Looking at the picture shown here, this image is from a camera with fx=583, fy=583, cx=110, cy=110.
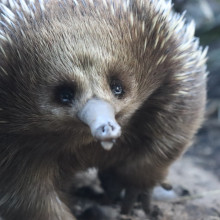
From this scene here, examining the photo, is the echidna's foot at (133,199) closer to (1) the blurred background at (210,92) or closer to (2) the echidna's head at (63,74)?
(2) the echidna's head at (63,74)

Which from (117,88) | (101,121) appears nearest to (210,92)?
(117,88)

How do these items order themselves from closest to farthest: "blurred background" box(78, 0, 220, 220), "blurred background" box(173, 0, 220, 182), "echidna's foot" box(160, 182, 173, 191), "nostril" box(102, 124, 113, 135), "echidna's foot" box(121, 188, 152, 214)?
"nostril" box(102, 124, 113, 135) < "echidna's foot" box(121, 188, 152, 214) < "blurred background" box(78, 0, 220, 220) < "echidna's foot" box(160, 182, 173, 191) < "blurred background" box(173, 0, 220, 182)

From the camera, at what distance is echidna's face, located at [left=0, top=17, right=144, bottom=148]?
2.71 metres

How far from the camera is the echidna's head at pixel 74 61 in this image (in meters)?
2.75

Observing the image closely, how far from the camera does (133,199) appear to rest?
3969 millimetres

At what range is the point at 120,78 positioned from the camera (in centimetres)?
290

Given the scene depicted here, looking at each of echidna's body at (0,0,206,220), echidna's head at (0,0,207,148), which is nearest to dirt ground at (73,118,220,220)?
echidna's body at (0,0,206,220)

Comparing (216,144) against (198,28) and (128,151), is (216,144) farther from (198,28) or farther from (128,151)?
(128,151)

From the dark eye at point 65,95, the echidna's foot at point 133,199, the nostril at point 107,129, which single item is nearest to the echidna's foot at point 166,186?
the echidna's foot at point 133,199

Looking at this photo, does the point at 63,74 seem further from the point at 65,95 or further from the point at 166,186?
the point at 166,186

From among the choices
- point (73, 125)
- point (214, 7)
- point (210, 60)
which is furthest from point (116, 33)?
point (214, 7)

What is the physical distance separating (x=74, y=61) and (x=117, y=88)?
0.88 ft

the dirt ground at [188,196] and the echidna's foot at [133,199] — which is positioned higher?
the echidna's foot at [133,199]

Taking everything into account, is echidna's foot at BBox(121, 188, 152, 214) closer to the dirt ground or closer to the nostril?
the dirt ground
